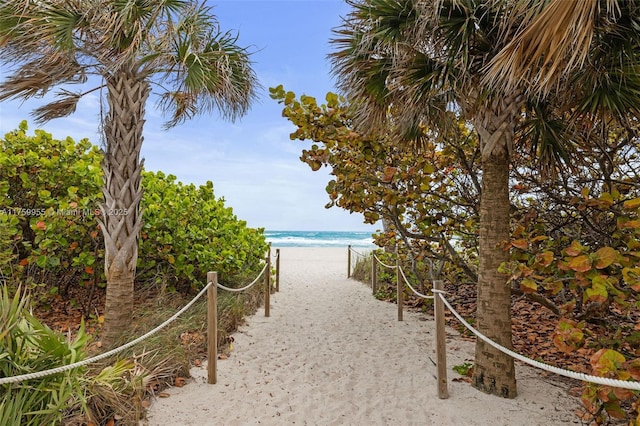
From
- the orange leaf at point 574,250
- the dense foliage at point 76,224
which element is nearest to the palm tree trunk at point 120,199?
the dense foliage at point 76,224

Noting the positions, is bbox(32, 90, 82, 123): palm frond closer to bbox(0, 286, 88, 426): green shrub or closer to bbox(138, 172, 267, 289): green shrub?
bbox(138, 172, 267, 289): green shrub

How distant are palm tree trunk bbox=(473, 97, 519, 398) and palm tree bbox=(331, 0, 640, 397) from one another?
0.03ft

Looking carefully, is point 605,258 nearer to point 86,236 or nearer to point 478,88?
point 478,88

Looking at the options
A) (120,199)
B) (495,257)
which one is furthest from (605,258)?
(120,199)

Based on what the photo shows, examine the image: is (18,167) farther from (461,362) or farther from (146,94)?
(461,362)

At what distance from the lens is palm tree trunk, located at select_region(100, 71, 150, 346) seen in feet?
15.9

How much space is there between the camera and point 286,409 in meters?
3.85

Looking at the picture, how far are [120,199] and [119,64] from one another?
5.42ft

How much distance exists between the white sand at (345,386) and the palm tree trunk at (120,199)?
1.32 m

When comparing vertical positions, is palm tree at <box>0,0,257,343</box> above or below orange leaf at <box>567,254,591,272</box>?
above

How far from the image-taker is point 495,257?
4098mm

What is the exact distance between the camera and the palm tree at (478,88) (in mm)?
3527

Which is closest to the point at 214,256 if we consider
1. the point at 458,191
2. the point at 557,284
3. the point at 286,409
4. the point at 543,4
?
the point at 286,409

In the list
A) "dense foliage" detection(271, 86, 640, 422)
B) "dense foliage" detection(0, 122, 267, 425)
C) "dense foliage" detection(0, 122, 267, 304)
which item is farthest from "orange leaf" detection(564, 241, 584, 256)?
"dense foliage" detection(0, 122, 267, 304)
